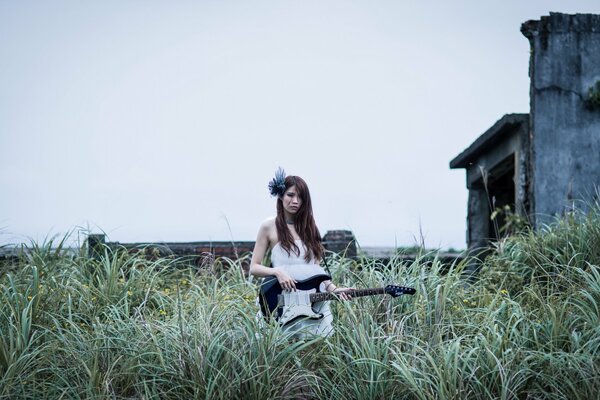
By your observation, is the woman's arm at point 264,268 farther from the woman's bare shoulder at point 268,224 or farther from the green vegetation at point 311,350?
the green vegetation at point 311,350

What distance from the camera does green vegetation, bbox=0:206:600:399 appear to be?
5199 mm

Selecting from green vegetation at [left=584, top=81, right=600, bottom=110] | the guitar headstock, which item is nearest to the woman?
the guitar headstock

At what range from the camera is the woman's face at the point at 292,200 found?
5727 mm

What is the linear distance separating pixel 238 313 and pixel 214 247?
5.25 meters

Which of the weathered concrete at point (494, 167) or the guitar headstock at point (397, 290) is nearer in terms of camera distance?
the guitar headstock at point (397, 290)

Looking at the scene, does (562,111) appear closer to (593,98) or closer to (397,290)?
(593,98)

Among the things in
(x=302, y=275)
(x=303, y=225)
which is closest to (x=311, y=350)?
(x=302, y=275)

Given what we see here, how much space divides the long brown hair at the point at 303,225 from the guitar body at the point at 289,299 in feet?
0.67

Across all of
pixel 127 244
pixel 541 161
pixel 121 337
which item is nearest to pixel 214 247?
pixel 127 244

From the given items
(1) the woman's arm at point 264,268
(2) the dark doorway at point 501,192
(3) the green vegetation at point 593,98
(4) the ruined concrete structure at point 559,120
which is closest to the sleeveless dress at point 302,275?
(1) the woman's arm at point 264,268

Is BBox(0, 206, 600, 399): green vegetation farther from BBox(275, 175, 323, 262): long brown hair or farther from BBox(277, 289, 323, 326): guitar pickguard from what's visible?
BBox(275, 175, 323, 262): long brown hair

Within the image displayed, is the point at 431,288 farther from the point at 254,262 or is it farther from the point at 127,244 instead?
the point at 127,244

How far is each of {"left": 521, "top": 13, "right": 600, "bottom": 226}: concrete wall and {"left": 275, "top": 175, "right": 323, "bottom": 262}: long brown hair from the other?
645cm

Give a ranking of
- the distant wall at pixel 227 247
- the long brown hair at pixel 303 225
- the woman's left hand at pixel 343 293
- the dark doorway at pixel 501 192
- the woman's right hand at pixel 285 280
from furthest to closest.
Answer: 1. the dark doorway at pixel 501 192
2. the distant wall at pixel 227 247
3. the long brown hair at pixel 303 225
4. the woman's left hand at pixel 343 293
5. the woman's right hand at pixel 285 280
